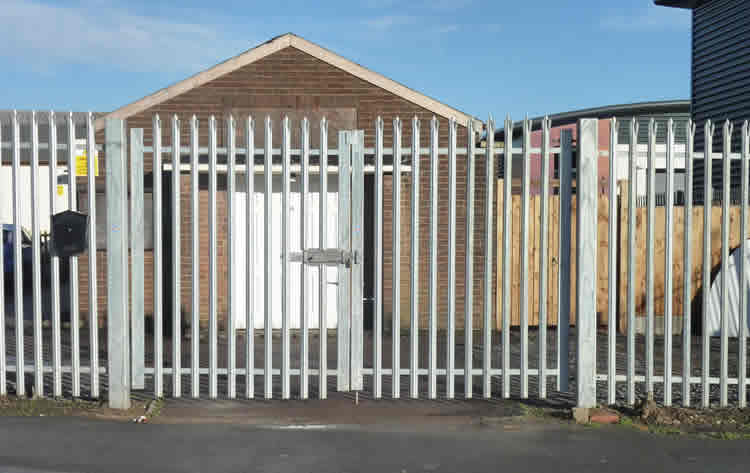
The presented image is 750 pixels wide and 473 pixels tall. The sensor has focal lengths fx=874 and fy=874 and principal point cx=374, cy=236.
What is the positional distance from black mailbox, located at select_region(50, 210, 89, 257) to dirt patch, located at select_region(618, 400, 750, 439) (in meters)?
4.48

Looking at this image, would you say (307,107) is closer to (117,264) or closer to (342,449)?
(117,264)

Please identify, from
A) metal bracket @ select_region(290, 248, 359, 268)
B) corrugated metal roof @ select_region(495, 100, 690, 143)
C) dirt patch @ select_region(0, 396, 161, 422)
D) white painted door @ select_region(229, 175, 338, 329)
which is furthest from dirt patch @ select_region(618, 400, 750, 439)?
corrugated metal roof @ select_region(495, 100, 690, 143)

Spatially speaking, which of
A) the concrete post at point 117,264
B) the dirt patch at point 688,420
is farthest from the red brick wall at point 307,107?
the dirt patch at point 688,420

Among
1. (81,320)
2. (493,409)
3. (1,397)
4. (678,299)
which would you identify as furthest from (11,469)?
(678,299)

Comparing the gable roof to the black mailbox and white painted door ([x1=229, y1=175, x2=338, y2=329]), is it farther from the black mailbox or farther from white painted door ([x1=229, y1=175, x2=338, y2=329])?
the black mailbox

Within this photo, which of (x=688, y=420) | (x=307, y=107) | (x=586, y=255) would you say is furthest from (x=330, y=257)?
(x=307, y=107)

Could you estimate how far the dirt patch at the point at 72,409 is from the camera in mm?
6805

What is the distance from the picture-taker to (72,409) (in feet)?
22.8

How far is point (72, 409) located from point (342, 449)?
2.38 meters

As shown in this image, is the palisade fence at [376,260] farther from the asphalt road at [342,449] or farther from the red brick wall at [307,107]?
the red brick wall at [307,107]

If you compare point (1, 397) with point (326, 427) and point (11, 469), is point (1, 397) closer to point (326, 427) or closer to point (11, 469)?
point (11, 469)

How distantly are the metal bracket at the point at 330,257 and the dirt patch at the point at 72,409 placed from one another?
1.71m

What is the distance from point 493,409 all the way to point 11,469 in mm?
3627

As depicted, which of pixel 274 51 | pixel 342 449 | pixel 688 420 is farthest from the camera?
pixel 274 51
